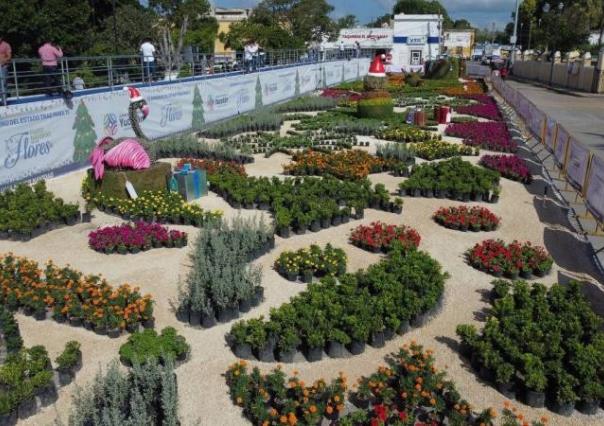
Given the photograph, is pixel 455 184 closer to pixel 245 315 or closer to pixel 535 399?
pixel 245 315

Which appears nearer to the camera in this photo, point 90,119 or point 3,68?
point 3,68

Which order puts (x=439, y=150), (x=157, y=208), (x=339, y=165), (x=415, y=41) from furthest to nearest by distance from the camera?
(x=415, y=41), (x=439, y=150), (x=339, y=165), (x=157, y=208)

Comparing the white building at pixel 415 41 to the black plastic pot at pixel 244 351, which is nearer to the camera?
the black plastic pot at pixel 244 351

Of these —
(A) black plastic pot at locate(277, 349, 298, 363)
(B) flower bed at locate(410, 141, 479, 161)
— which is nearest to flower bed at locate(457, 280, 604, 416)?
(A) black plastic pot at locate(277, 349, 298, 363)

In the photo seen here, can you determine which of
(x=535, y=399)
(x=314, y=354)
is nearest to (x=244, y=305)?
(x=314, y=354)

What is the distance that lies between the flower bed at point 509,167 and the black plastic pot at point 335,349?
31.1ft

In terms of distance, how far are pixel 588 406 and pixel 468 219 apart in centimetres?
539

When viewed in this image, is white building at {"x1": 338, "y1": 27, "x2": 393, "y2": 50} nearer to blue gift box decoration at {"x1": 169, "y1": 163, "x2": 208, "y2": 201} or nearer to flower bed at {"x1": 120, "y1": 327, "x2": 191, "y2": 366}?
blue gift box decoration at {"x1": 169, "y1": 163, "x2": 208, "y2": 201}

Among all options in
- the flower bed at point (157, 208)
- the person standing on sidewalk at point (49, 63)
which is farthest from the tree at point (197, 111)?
the flower bed at point (157, 208)

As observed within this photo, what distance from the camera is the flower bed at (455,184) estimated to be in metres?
12.5

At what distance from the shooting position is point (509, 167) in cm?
1476

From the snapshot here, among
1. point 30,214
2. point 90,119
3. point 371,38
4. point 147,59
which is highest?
point 371,38

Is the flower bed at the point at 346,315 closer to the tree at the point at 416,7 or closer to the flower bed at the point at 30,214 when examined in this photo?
the flower bed at the point at 30,214

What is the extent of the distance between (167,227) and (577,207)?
871 cm
